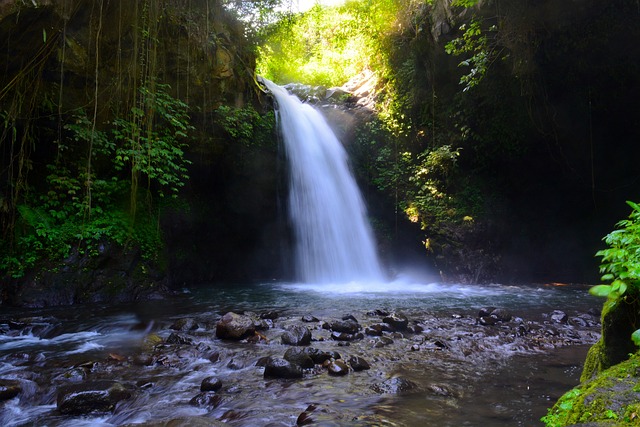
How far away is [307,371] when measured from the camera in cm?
421

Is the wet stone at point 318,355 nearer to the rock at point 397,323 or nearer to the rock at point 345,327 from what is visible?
the rock at point 345,327

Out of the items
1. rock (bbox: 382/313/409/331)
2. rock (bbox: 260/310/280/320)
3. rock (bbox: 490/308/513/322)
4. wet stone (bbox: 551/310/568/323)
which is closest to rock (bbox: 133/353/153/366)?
rock (bbox: 260/310/280/320)

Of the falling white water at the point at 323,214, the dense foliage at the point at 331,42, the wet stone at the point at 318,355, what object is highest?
the dense foliage at the point at 331,42

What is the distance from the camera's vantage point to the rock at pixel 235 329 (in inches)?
213

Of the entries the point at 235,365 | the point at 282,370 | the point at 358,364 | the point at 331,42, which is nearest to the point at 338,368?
the point at 358,364

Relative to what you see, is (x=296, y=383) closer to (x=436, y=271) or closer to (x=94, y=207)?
(x=94, y=207)

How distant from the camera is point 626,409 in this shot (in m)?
1.82

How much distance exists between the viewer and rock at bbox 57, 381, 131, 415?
11.1ft

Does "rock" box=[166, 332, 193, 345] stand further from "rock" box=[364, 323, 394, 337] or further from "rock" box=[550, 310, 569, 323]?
"rock" box=[550, 310, 569, 323]

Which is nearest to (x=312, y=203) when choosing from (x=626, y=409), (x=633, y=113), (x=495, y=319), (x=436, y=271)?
(x=436, y=271)

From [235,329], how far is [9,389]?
248 centimetres

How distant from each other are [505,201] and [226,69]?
29.6 ft

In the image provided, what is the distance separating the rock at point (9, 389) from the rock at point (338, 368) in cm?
296

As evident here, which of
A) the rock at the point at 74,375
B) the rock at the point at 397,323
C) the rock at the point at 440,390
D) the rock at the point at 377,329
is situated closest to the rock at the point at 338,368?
the rock at the point at 440,390
